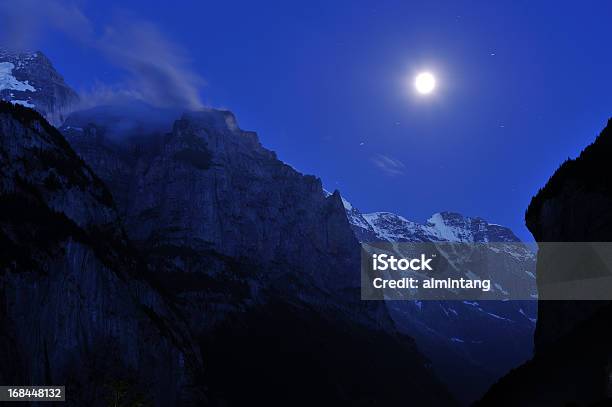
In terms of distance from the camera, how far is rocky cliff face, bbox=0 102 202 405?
99.4 m

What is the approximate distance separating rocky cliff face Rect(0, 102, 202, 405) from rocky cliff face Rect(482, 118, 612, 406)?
55.5 meters

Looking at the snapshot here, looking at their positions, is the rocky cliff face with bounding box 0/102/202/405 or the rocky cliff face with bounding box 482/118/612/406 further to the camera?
the rocky cliff face with bounding box 0/102/202/405

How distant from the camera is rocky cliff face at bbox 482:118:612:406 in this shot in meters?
53.3

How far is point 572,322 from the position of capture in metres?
66.5

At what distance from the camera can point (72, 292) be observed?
114 m

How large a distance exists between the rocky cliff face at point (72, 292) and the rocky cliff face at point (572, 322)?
182ft

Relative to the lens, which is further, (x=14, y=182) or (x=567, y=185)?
(x=14, y=182)

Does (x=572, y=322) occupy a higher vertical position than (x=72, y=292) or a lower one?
lower

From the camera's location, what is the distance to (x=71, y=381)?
10356cm

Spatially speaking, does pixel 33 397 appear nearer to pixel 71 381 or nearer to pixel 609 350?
pixel 71 381

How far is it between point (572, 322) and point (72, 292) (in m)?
91.4

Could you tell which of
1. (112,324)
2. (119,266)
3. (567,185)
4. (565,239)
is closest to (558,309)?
(565,239)

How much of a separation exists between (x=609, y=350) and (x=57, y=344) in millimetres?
91358

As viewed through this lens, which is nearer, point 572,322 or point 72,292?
point 572,322
